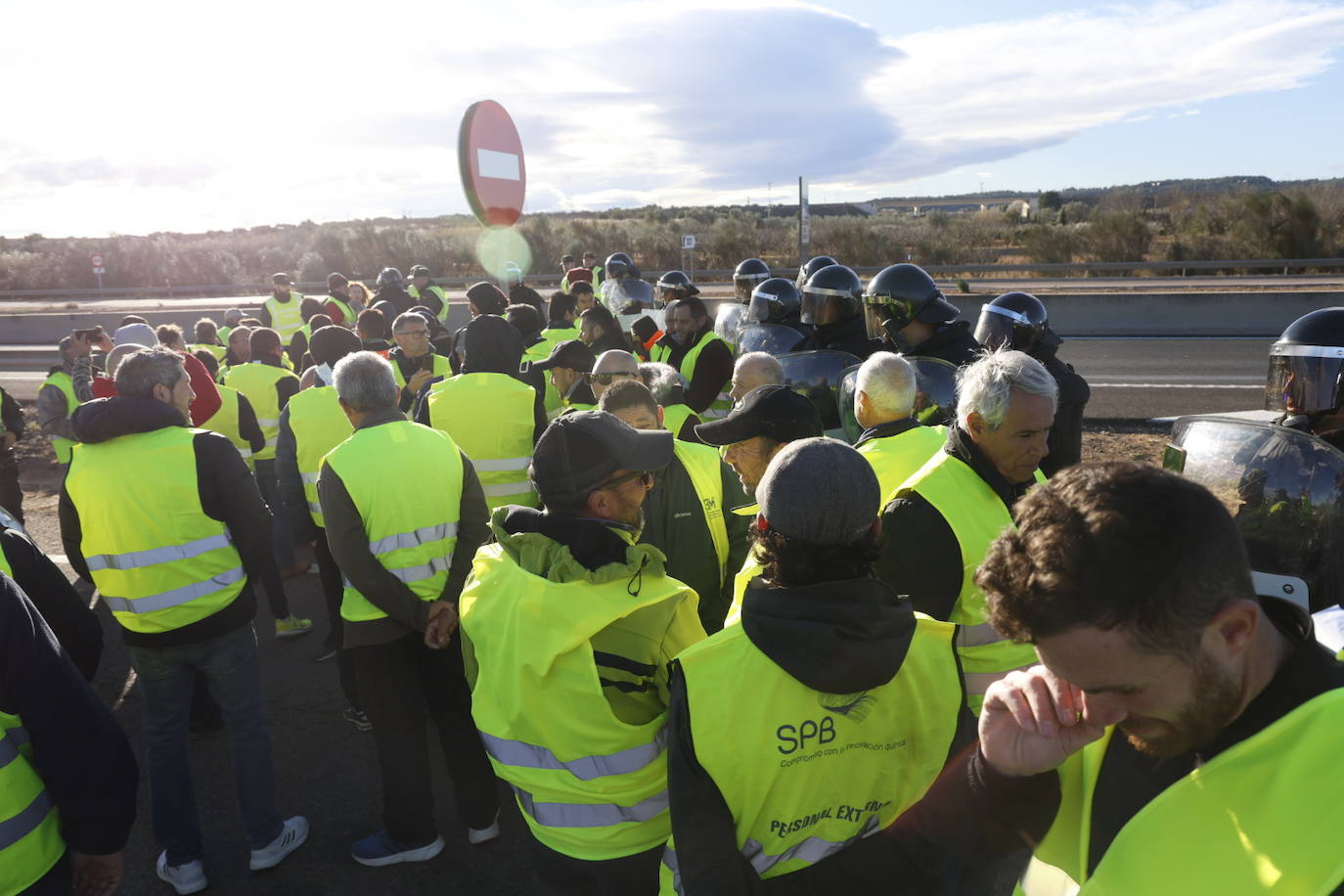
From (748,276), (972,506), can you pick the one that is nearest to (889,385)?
(972,506)

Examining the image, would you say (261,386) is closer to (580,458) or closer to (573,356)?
(573,356)

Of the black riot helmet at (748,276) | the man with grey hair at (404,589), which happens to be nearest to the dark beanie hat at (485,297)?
the black riot helmet at (748,276)

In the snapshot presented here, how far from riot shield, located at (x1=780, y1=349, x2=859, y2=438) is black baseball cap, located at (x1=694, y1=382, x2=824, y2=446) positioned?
7.01 feet

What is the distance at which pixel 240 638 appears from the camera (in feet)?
12.1

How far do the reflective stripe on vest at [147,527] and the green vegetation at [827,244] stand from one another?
2565 centimetres

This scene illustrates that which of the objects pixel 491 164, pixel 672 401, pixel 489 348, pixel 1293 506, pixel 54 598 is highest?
pixel 491 164

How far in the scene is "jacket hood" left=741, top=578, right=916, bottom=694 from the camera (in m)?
1.75

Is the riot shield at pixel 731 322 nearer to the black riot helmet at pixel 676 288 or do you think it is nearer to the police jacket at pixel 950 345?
the black riot helmet at pixel 676 288

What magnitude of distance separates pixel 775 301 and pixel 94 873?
17.2ft

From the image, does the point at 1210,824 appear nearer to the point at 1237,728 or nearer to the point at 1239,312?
the point at 1237,728

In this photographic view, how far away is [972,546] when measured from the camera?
2.46 meters

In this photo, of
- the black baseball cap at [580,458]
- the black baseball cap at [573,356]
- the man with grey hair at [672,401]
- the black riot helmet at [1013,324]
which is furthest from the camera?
the black baseball cap at [573,356]

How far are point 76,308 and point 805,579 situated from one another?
34.4 meters

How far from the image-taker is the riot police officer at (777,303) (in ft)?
20.8
